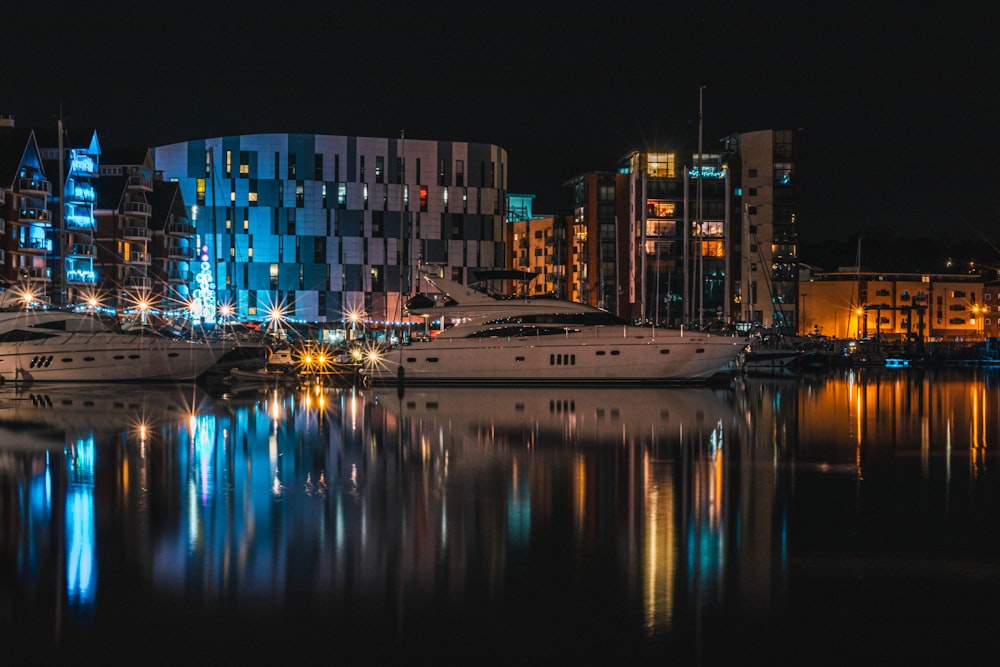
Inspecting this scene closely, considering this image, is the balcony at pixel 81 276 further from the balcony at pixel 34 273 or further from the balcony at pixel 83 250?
the balcony at pixel 34 273

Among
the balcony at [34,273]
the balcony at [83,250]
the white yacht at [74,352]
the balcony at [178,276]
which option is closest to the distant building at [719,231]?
the balcony at [178,276]

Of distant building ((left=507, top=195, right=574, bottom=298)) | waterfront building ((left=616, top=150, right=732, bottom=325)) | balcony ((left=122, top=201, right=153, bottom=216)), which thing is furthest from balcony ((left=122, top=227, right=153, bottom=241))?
waterfront building ((left=616, top=150, right=732, bottom=325))

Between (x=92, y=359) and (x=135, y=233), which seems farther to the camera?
(x=135, y=233)

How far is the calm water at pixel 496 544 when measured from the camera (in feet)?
34.0

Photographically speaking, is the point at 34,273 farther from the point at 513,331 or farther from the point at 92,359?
the point at 513,331

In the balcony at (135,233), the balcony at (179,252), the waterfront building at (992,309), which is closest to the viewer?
the balcony at (135,233)

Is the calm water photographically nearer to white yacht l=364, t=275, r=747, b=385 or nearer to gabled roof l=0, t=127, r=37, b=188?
white yacht l=364, t=275, r=747, b=385

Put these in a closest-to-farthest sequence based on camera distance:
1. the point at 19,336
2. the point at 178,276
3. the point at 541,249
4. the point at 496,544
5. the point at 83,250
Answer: the point at 496,544 < the point at 19,336 < the point at 83,250 < the point at 178,276 < the point at 541,249

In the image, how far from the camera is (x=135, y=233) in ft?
268

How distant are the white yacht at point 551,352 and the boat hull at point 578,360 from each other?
0.14 ft

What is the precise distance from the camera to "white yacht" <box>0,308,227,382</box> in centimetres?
4703

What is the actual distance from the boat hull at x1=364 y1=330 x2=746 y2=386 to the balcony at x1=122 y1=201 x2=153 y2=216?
4184 cm

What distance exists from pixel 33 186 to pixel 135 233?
473 inches

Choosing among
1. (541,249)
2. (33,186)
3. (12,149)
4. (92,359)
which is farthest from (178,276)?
(541,249)
